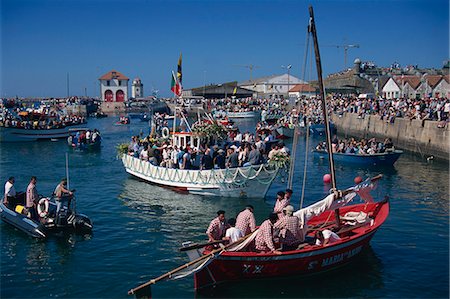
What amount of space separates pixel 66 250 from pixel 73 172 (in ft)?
59.0

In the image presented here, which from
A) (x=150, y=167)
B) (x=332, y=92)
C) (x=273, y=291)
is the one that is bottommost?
(x=273, y=291)

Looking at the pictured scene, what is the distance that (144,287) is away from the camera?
1223 centimetres

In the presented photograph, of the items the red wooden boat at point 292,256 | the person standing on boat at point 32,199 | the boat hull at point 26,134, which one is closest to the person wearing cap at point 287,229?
the red wooden boat at point 292,256

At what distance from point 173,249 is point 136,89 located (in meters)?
135

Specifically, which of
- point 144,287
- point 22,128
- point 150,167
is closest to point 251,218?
point 144,287

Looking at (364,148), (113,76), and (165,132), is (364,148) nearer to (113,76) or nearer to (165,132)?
(165,132)

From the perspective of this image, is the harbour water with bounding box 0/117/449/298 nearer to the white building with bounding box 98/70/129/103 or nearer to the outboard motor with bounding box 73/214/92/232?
the outboard motor with bounding box 73/214/92/232

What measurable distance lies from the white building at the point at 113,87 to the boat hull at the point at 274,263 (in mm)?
120941

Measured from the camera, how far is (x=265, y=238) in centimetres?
1328

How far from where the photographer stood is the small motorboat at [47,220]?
58.8ft

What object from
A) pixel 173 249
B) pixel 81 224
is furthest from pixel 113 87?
pixel 173 249

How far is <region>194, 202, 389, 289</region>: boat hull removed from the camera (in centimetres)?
1308

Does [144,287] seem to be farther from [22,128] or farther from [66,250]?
[22,128]

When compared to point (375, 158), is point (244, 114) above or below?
above
